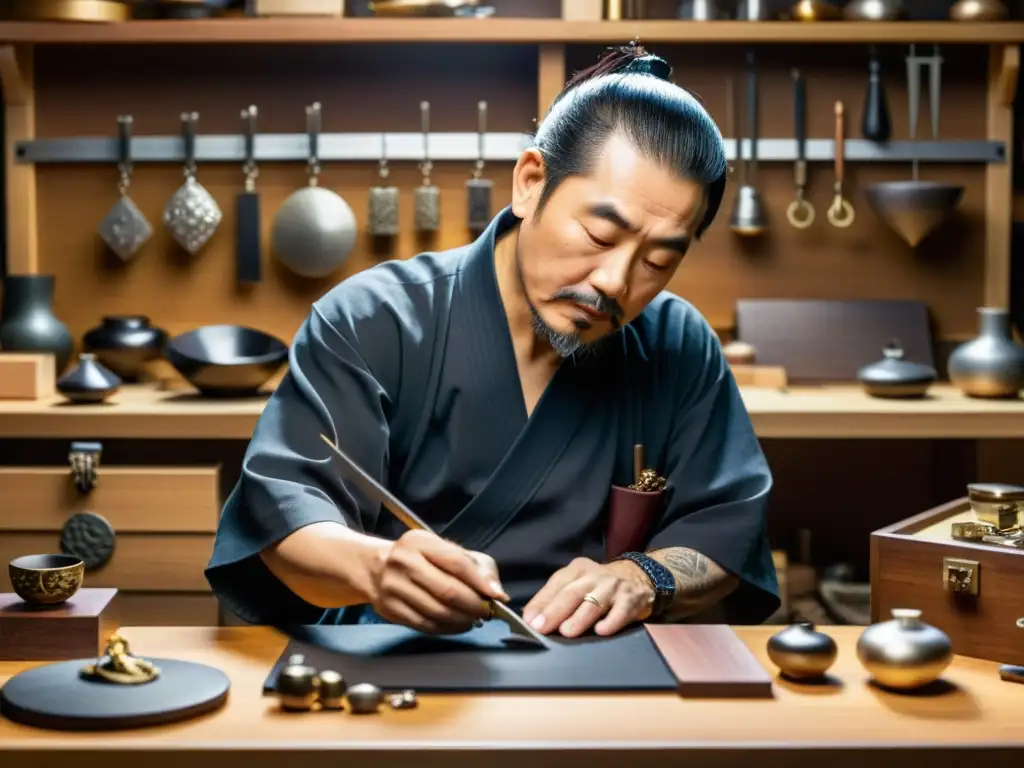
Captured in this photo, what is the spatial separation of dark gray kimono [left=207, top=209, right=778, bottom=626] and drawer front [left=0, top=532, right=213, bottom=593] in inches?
45.7

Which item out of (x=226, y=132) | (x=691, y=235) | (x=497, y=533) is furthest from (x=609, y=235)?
(x=226, y=132)

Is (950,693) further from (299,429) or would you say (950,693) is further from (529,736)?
(299,429)

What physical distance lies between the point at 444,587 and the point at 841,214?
2.59 metres

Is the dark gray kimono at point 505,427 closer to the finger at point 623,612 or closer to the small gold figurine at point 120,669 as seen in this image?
the finger at point 623,612

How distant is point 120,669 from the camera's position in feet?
4.35

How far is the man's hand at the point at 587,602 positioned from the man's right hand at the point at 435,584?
122 millimetres

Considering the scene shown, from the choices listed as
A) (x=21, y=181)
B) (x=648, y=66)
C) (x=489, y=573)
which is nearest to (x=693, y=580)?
(x=489, y=573)

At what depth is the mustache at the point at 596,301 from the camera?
69.8 inches

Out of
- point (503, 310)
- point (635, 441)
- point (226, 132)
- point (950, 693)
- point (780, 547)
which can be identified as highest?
point (226, 132)

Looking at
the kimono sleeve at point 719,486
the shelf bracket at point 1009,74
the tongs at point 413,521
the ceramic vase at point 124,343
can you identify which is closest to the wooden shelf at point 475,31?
the shelf bracket at point 1009,74

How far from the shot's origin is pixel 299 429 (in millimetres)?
1765

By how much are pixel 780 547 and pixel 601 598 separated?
2.33m

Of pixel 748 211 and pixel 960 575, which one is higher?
pixel 748 211

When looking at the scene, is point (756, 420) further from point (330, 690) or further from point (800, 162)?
point (330, 690)
